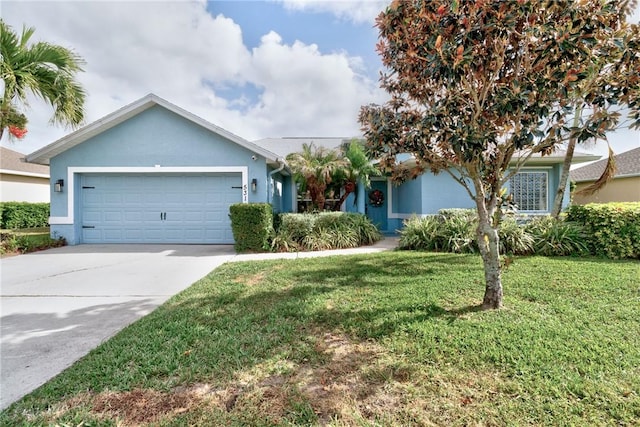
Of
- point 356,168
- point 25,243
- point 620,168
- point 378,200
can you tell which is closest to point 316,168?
point 356,168

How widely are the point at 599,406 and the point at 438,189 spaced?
9979mm

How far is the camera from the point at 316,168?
10367 millimetres

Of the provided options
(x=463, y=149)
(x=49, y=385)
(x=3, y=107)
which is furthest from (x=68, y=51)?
(x=463, y=149)

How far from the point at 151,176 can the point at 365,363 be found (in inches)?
433

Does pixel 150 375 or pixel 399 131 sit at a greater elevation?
pixel 399 131

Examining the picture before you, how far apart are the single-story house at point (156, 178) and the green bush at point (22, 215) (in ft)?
22.3

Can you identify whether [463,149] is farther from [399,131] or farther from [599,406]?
[599,406]

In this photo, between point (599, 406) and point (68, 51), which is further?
point (68, 51)

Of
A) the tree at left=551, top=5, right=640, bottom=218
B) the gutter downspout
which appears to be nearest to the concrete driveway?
the gutter downspout

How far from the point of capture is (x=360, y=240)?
10.2 m

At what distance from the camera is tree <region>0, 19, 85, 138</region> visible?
8.05 m

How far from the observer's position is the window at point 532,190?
39.6ft

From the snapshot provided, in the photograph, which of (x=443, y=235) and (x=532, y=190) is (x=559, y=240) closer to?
(x=443, y=235)

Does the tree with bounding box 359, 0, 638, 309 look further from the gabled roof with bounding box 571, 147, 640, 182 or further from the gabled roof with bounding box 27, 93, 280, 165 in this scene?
the gabled roof with bounding box 571, 147, 640, 182
